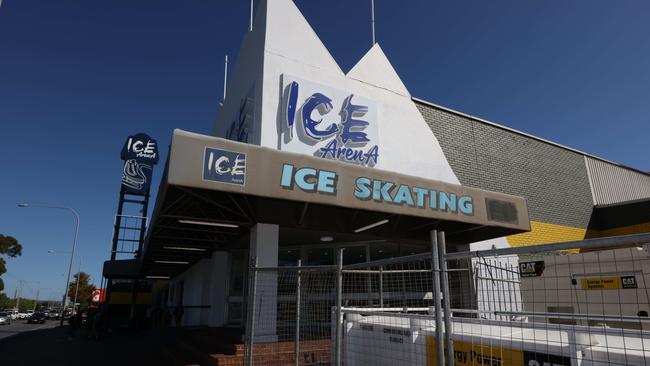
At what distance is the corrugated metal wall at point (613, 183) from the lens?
23578 millimetres

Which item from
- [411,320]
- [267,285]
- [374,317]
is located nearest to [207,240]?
[267,285]

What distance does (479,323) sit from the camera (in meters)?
4.78

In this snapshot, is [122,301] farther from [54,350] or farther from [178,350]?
[178,350]

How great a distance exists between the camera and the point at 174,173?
321 inches

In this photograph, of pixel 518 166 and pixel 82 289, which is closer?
pixel 518 166

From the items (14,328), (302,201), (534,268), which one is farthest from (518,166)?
(14,328)

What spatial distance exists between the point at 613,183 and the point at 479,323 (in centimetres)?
2553

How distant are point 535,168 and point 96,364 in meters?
20.0

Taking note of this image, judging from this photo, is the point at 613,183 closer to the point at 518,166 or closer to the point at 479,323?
the point at 518,166

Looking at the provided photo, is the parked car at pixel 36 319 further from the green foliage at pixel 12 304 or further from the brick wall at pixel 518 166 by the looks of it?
the green foliage at pixel 12 304

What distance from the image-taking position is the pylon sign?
36.8 m

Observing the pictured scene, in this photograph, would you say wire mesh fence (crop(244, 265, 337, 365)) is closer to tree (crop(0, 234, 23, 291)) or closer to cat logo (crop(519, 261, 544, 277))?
cat logo (crop(519, 261, 544, 277))

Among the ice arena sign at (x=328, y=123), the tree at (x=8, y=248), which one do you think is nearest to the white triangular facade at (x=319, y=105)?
the ice arena sign at (x=328, y=123)

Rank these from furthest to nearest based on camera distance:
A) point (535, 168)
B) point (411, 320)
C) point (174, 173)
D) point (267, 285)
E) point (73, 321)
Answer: point (73, 321), point (535, 168), point (267, 285), point (174, 173), point (411, 320)
